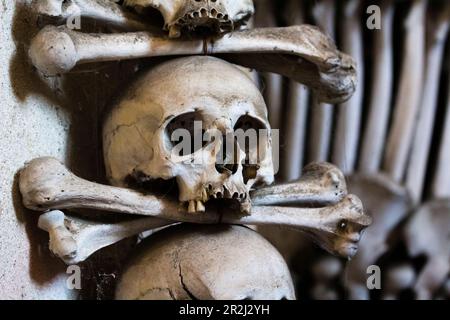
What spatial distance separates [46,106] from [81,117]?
9cm

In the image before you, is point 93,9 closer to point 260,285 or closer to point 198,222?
point 198,222

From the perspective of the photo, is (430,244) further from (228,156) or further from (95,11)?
(95,11)

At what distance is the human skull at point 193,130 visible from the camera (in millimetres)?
1093

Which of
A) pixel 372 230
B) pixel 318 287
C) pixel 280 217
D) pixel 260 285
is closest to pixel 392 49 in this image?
pixel 372 230

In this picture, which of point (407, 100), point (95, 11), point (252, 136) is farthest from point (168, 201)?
point (407, 100)

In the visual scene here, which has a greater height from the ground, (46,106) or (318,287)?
(46,106)

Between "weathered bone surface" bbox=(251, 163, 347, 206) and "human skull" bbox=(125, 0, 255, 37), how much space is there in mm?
228

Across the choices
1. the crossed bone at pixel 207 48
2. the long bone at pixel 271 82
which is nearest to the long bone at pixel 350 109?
the long bone at pixel 271 82

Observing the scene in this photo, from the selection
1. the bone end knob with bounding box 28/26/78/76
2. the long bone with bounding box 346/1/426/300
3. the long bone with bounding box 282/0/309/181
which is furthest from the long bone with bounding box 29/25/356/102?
the long bone with bounding box 346/1/426/300

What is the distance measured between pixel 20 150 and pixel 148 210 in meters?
0.18

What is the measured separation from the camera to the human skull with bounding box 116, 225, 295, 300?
3.57ft

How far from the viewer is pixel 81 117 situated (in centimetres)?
127

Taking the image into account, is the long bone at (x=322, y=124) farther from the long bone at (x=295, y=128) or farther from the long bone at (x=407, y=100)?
the long bone at (x=407, y=100)

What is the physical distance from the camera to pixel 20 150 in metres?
1.13
